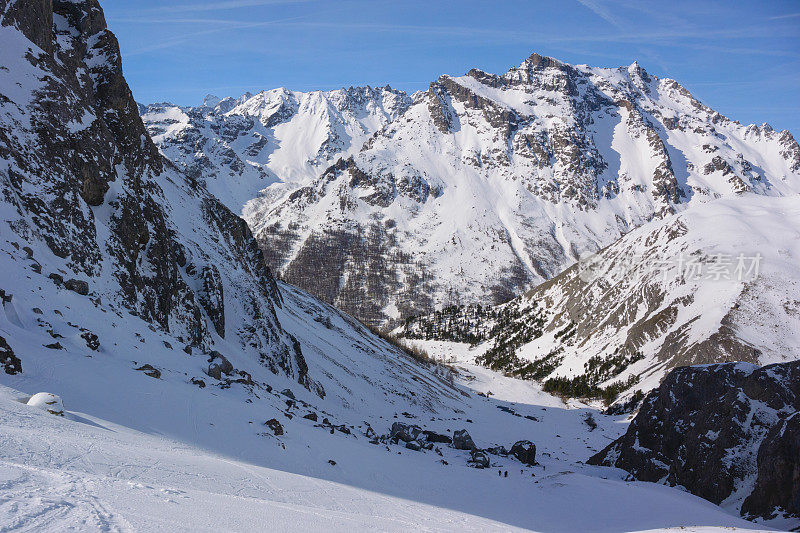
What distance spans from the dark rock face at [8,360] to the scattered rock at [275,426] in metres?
9.64

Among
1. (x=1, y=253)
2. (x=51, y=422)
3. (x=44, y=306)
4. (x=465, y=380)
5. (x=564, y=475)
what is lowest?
(x=465, y=380)

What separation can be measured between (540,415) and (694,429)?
229ft

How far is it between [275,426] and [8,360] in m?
10.4

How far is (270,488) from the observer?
13.1 meters

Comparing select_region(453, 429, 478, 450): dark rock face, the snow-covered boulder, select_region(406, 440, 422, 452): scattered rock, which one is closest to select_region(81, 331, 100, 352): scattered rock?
the snow-covered boulder

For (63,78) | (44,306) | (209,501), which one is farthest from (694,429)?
(63,78)

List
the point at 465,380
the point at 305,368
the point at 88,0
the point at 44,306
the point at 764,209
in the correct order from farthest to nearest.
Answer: the point at 764,209 < the point at 465,380 < the point at 305,368 < the point at 88,0 < the point at 44,306

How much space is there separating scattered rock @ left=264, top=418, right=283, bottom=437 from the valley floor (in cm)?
53

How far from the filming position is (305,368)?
4641 cm

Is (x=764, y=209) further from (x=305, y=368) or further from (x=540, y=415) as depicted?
(x=305, y=368)

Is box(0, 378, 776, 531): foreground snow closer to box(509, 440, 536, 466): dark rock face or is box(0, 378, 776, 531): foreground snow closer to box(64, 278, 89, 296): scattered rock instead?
box(509, 440, 536, 466): dark rock face

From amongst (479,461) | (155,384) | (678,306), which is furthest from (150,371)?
(678,306)

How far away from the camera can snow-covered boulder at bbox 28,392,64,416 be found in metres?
13.8

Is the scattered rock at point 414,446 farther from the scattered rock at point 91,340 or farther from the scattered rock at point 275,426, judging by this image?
the scattered rock at point 91,340
